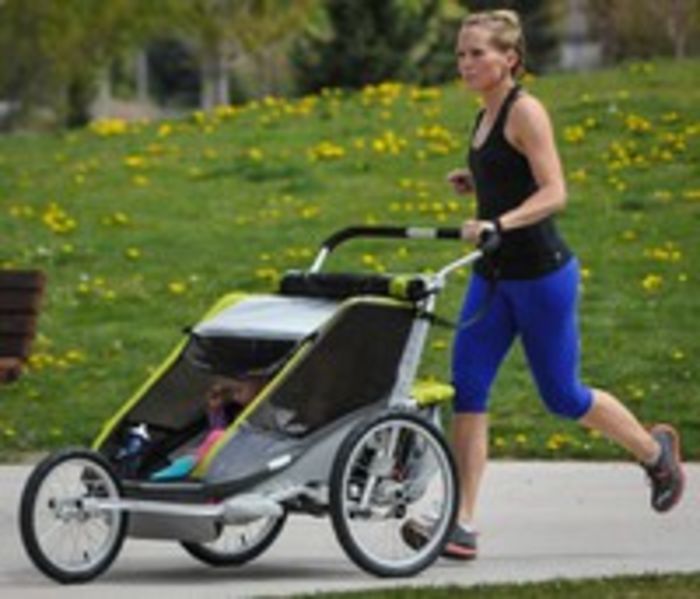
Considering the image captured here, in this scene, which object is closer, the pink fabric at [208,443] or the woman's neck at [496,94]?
the pink fabric at [208,443]

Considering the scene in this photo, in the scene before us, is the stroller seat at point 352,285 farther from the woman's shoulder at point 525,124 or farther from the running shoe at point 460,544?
the running shoe at point 460,544

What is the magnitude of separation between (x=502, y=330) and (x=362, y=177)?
9551 millimetres

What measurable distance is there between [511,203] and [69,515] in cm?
172

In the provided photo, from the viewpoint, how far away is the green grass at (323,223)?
13.3 meters

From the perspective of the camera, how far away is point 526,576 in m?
8.71

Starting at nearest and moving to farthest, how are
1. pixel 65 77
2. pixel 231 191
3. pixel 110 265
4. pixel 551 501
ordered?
pixel 551 501 < pixel 110 265 < pixel 231 191 < pixel 65 77

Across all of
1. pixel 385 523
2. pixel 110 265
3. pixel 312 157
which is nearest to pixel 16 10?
pixel 312 157

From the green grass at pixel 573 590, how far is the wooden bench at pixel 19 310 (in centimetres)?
388

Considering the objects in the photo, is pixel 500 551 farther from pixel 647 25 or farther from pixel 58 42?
pixel 58 42

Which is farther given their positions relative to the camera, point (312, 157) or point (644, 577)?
point (312, 157)

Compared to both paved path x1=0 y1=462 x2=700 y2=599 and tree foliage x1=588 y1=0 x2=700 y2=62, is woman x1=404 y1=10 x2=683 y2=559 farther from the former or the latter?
tree foliage x1=588 y1=0 x2=700 y2=62

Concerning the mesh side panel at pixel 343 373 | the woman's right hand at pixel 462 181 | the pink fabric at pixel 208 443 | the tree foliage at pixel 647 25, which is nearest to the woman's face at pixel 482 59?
the woman's right hand at pixel 462 181

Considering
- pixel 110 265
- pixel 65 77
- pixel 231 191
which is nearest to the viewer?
pixel 110 265

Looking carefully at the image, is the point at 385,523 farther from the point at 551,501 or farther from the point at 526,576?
the point at 551,501
